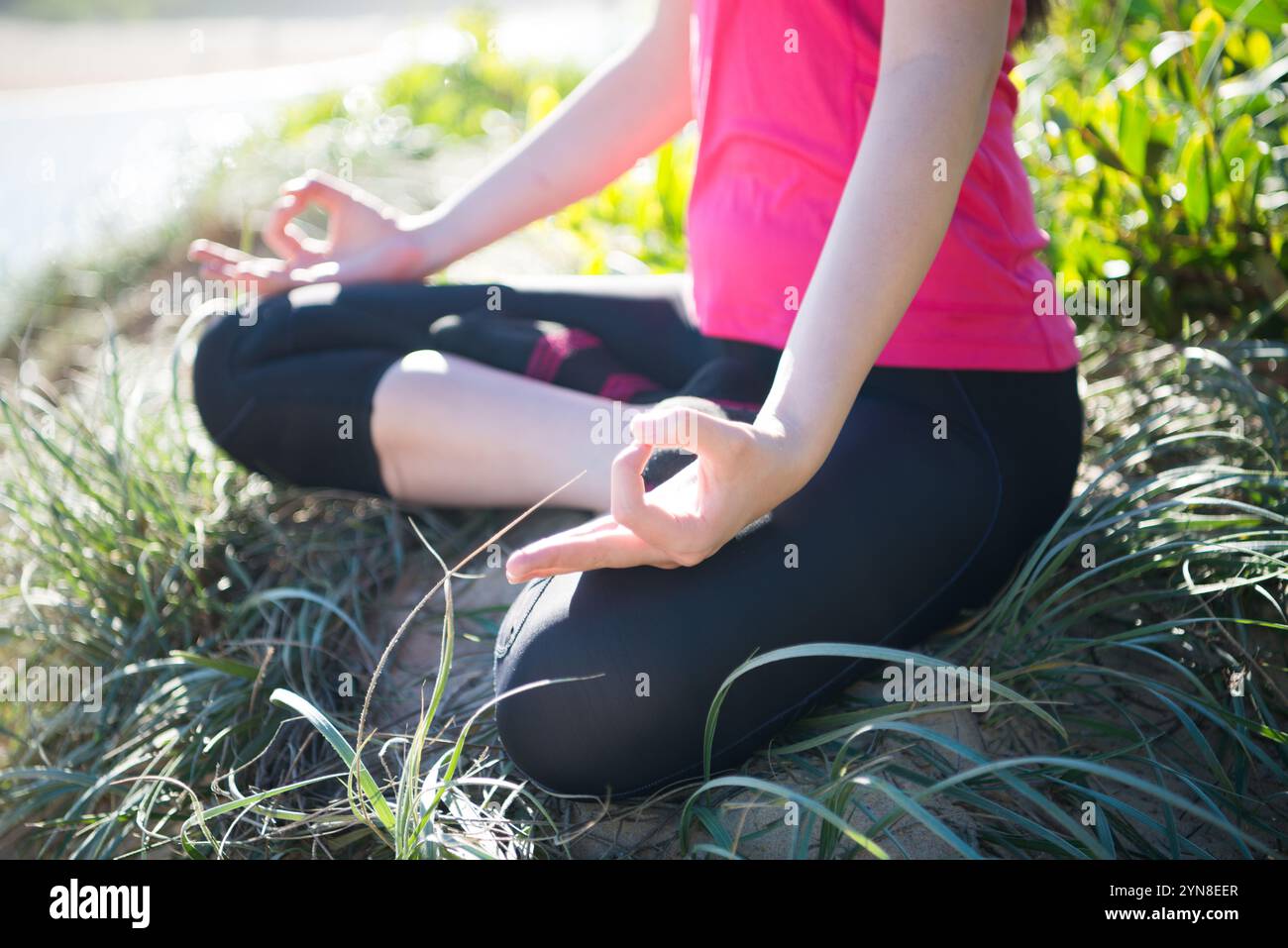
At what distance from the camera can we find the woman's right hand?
1.72m

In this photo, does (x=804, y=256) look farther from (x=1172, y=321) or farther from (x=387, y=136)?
(x=387, y=136)

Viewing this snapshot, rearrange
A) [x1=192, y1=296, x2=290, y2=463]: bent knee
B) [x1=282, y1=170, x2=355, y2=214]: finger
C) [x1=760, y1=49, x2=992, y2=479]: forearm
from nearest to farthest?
[x1=760, y1=49, x2=992, y2=479]: forearm → [x1=192, y1=296, x2=290, y2=463]: bent knee → [x1=282, y1=170, x2=355, y2=214]: finger

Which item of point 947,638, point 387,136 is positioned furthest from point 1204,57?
point 387,136

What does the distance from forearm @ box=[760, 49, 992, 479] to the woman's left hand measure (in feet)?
0.25

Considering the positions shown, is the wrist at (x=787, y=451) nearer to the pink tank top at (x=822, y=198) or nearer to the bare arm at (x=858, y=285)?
the bare arm at (x=858, y=285)

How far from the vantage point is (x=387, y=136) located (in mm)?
4000

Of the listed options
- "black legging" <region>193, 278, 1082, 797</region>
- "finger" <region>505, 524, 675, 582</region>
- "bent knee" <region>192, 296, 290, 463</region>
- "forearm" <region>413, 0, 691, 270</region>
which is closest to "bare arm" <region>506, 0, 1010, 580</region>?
"finger" <region>505, 524, 675, 582</region>

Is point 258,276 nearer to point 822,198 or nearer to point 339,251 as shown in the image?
point 339,251

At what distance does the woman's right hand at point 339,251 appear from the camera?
1.72 metres

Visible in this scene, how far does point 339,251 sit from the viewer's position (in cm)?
177

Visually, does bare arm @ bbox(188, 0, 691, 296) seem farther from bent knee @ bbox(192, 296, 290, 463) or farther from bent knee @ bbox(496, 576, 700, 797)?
bent knee @ bbox(496, 576, 700, 797)

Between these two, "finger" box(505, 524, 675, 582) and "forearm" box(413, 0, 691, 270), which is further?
"forearm" box(413, 0, 691, 270)

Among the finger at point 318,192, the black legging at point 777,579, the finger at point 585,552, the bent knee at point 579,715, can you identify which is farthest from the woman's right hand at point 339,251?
the finger at point 585,552

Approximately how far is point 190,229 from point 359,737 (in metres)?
3.15
